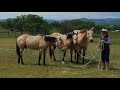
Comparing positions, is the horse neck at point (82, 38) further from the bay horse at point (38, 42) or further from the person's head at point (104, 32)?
the person's head at point (104, 32)

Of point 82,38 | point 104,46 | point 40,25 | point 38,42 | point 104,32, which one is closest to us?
point 104,32

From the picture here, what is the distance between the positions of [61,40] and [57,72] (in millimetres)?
2446

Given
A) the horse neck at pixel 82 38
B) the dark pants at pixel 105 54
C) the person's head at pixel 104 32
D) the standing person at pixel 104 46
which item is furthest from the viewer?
the horse neck at pixel 82 38

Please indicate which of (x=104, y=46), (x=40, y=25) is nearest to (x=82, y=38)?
(x=104, y=46)

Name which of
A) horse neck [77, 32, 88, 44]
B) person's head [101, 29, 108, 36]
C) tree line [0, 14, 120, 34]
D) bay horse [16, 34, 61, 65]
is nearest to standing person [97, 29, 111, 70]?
person's head [101, 29, 108, 36]

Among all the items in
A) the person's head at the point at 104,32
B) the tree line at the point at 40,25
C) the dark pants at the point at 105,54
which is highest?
the person's head at the point at 104,32

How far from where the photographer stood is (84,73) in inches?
363

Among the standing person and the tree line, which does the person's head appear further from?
the tree line

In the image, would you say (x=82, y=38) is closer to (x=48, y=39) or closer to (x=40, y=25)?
(x=48, y=39)

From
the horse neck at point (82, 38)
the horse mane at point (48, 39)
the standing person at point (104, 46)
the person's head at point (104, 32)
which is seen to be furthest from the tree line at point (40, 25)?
the person's head at point (104, 32)

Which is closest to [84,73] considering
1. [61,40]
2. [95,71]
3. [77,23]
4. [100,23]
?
[95,71]
